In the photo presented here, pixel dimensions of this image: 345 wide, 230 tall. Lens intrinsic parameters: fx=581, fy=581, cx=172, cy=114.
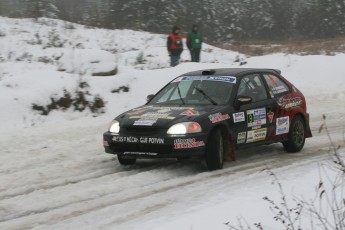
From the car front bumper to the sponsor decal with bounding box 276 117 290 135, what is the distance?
2007mm

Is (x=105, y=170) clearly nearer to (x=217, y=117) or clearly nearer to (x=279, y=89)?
(x=217, y=117)

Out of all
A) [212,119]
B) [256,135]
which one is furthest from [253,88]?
[212,119]

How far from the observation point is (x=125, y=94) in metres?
15.7

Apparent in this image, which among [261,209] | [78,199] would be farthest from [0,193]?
[261,209]

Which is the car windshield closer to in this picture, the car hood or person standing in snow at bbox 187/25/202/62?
the car hood

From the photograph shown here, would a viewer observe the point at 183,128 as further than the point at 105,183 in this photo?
Yes

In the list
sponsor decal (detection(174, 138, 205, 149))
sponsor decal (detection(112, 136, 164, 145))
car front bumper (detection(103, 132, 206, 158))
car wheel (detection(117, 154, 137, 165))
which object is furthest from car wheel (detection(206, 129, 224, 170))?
car wheel (detection(117, 154, 137, 165))

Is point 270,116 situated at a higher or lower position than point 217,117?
lower

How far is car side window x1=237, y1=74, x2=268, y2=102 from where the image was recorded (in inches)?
362

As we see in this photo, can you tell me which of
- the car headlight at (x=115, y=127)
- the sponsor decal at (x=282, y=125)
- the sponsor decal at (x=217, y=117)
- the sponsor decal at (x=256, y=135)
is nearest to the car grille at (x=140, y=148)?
the car headlight at (x=115, y=127)

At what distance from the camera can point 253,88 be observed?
30.9ft

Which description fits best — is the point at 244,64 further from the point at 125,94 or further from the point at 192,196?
the point at 192,196

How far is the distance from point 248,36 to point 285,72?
5611cm

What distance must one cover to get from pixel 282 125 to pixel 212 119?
1964 millimetres
